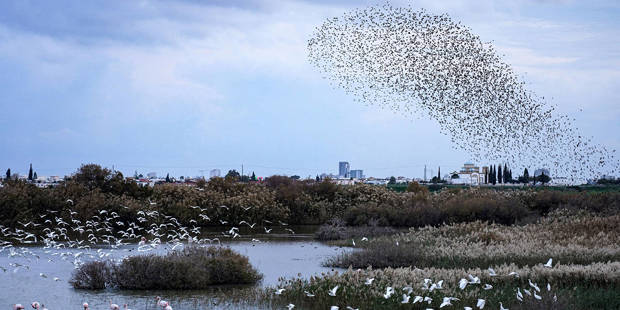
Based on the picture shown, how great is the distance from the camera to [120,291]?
15930 millimetres

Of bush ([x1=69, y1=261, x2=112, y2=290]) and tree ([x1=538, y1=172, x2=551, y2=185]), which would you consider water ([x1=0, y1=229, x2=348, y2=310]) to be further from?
tree ([x1=538, y1=172, x2=551, y2=185])

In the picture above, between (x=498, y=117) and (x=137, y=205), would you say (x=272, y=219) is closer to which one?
(x=137, y=205)

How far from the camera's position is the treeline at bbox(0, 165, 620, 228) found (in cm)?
3077

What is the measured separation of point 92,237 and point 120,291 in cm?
1050

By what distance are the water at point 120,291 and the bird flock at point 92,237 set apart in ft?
0.44

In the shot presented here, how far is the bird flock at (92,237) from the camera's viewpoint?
2023cm

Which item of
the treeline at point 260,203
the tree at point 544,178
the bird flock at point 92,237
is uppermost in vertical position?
the tree at point 544,178

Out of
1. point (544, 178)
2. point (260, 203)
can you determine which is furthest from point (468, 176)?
point (260, 203)

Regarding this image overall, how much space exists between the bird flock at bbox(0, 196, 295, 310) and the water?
0.13 metres

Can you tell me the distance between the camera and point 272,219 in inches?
1458

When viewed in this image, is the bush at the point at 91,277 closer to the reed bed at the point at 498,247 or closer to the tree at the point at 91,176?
the reed bed at the point at 498,247

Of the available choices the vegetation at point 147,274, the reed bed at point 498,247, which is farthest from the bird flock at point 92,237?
the reed bed at point 498,247

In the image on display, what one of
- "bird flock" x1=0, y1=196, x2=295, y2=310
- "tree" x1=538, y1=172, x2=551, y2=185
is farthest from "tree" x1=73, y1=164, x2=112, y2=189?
"tree" x1=538, y1=172, x2=551, y2=185

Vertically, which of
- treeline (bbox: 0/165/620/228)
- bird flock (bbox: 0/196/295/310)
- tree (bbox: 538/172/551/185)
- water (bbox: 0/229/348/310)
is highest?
tree (bbox: 538/172/551/185)
